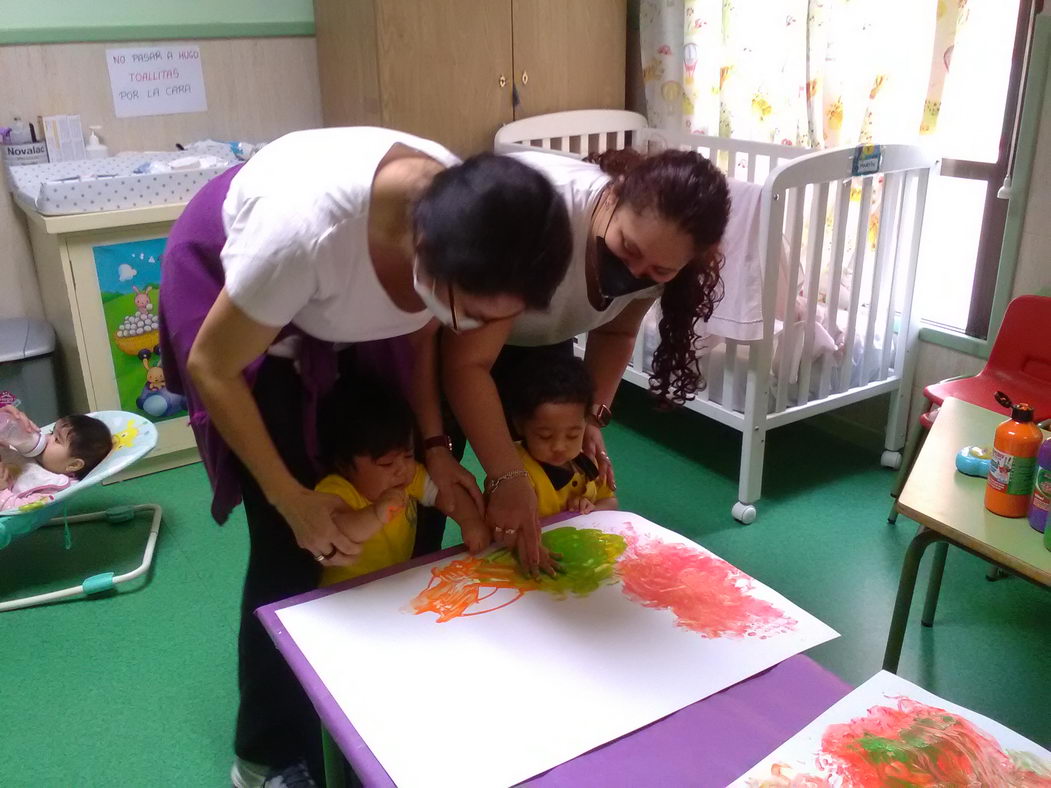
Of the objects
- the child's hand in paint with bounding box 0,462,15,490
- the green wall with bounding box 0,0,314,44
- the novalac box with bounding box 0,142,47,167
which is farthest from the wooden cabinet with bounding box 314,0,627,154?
the child's hand in paint with bounding box 0,462,15,490

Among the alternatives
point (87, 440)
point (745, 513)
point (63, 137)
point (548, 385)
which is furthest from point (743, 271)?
point (63, 137)

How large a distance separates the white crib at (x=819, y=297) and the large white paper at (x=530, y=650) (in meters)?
1.16

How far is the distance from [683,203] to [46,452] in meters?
1.69

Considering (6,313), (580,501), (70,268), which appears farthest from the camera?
(6,313)

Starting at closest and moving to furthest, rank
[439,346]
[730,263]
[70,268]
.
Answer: [439,346]
[730,263]
[70,268]

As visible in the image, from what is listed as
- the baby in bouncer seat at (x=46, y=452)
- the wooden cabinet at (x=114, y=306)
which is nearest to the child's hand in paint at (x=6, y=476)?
the baby in bouncer seat at (x=46, y=452)

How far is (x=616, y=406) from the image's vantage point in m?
3.12

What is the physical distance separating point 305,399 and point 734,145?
1855 millimetres

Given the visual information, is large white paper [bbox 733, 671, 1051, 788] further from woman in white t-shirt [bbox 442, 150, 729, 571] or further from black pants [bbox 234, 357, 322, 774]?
black pants [bbox 234, 357, 322, 774]

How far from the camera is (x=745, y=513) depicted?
237 centimetres

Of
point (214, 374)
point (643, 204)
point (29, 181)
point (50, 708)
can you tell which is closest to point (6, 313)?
point (29, 181)

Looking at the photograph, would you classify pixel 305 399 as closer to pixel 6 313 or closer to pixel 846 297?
pixel 846 297

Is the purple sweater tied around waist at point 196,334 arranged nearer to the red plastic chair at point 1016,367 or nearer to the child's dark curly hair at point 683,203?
the child's dark curly hair at point 683,203

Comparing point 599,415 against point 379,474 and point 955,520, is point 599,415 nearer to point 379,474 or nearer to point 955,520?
point 379,474
